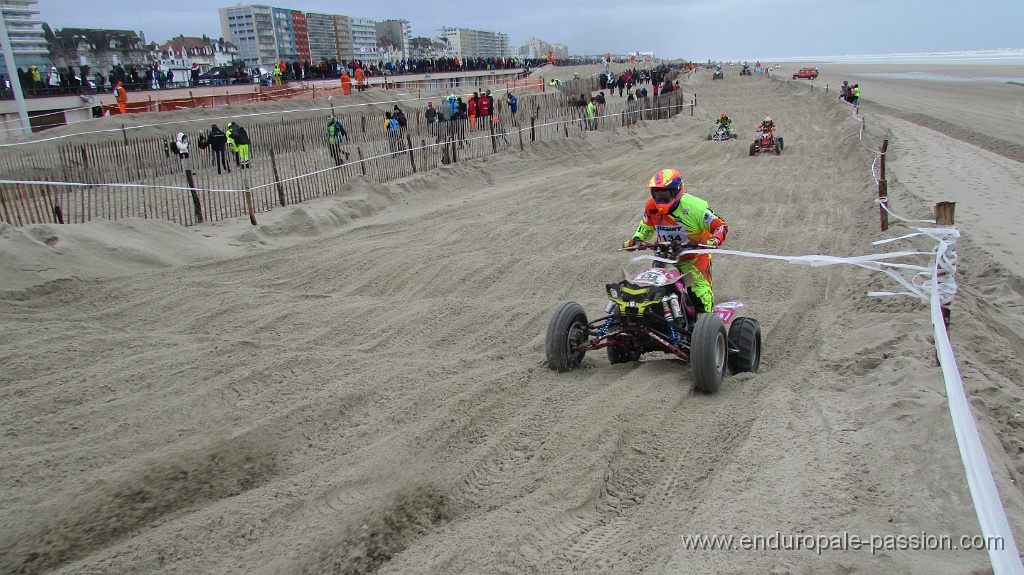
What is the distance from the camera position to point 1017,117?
1003 inches

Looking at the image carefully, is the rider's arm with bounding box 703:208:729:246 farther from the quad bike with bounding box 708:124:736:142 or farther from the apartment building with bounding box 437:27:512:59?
the apartment building with bounding box 437:27:512:59

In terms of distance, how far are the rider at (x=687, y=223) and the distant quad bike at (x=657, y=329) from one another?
0.37 ft

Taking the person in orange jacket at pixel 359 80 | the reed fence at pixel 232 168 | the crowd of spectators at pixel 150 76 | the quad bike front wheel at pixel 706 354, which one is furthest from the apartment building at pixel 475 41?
the quad bike front wheel at pixel 706 354

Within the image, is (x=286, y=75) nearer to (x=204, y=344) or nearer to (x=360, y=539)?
(x=204, y=344)

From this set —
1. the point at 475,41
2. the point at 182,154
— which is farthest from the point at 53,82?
the point at 475,41

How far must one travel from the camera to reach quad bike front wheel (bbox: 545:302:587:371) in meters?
5.90

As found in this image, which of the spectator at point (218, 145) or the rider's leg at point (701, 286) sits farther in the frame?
the spectator at point (218, 145)

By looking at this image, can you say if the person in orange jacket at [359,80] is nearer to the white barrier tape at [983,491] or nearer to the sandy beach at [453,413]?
the sandy beach at [453,413]

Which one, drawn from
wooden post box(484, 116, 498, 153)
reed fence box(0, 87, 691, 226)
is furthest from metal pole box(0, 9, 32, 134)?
wooden post box(484, 116, 498, 153)

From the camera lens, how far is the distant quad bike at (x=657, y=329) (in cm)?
A: 556

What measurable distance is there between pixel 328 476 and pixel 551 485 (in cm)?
148

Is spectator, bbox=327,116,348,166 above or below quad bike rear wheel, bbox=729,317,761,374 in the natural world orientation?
above

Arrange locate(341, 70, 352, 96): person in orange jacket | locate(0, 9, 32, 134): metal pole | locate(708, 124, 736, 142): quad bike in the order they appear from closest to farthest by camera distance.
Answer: locate(0, 9, 32, 134): metal pole
locate(708, 124, 736, 142): quad bike
locate(341, 70, 352, 96): person in orange jacket

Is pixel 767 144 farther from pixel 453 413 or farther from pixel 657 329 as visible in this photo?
pixel 453 413
